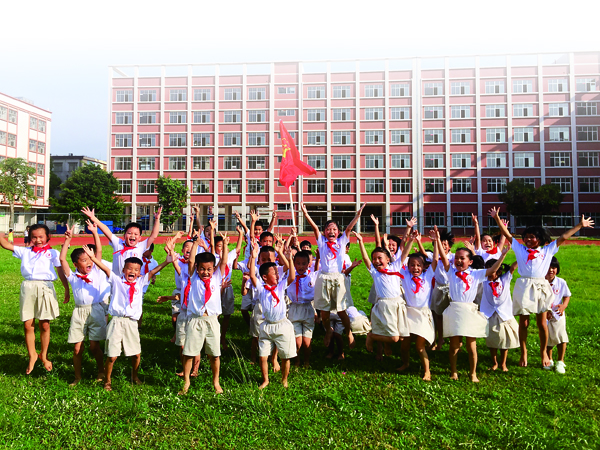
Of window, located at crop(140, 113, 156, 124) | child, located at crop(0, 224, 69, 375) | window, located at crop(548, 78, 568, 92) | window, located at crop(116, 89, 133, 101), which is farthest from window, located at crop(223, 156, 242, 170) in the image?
child, located at crop(0, 224, 69, 375)

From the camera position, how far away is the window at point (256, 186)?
46.1 m

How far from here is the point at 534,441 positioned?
12.1ft

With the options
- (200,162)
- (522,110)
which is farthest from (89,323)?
(522,110)

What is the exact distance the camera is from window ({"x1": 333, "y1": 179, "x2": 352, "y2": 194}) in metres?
45.5

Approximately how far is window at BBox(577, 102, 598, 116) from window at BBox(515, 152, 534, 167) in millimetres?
6399

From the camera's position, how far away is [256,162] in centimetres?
4631

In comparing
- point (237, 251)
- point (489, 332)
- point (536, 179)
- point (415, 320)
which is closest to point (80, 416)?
point (237, 251)

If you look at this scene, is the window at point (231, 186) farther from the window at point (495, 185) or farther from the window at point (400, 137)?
the window at point (495, 185)

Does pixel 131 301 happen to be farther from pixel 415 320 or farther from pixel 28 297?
pixel 415 320

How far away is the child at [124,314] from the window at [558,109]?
4872 cm

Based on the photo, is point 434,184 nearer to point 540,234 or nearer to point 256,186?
point 256,186

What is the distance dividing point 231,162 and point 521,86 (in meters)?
31.1

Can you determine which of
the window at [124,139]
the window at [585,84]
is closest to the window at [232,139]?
the window at [124,139]

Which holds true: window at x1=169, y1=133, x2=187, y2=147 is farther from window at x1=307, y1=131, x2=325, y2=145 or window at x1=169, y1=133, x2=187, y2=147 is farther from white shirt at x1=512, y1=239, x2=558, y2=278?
white shirt at x1=512, y1=239, x2=558, y2=278
